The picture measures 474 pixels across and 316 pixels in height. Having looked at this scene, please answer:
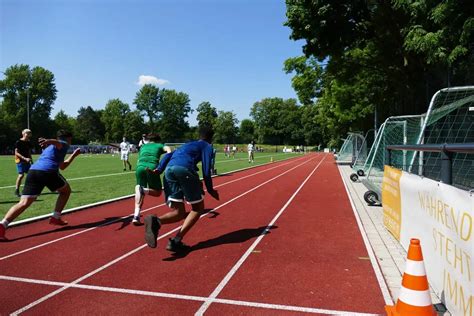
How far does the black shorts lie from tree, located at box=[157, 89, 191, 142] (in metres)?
108

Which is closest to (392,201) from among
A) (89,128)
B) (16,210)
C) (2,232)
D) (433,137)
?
(16,210)

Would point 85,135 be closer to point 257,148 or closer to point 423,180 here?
point 257,148

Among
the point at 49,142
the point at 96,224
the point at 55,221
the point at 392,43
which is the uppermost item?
the point at 392,43

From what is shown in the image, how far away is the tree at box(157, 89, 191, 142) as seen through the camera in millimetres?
115931

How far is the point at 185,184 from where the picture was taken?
18.1ft

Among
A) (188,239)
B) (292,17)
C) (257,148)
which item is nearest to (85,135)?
(257,148)

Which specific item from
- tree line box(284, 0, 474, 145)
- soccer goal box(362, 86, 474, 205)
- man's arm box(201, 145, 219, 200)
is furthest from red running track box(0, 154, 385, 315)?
tree line box(284, 0, 474, 145)

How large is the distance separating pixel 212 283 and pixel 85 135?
123875mm

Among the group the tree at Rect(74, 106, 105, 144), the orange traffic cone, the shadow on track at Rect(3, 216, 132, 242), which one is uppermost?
the tree at Rect(74, 106, 105, 144)

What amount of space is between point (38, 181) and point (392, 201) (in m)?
6.19

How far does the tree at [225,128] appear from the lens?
117 m

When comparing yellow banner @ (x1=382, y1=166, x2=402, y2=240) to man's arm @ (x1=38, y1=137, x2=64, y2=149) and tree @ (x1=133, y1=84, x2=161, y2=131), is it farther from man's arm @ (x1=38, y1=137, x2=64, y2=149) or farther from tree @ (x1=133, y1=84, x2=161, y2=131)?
tree @ (x1=133, y1=84, x2=161, y2=131)

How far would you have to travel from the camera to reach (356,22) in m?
17.4

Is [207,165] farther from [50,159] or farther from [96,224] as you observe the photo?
[96,224]
